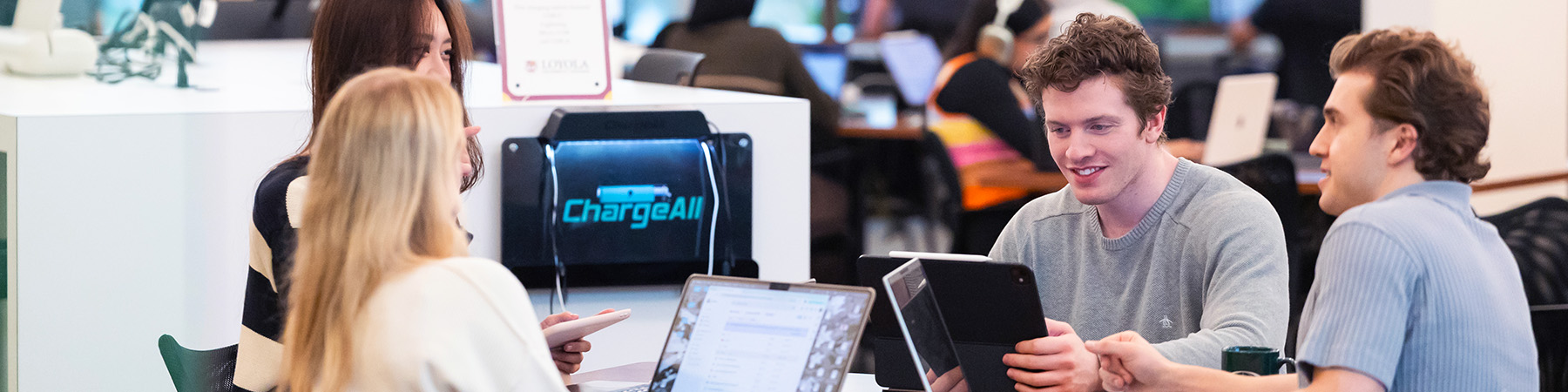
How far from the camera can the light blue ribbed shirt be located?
1.28 meters

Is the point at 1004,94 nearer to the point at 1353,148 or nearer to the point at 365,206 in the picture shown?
the point at 1353,148

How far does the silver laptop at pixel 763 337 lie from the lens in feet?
4.81

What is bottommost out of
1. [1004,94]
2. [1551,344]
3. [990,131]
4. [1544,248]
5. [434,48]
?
[1551,344]

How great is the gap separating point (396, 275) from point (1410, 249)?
0.94 metres

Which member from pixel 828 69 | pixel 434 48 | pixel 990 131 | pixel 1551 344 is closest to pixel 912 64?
pixel 828 69

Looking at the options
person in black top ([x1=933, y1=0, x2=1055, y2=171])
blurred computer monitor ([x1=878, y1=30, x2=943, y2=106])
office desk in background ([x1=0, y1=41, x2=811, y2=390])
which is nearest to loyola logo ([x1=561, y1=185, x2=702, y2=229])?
office desk in background ([x1=0, y1=41, x2=811, y2=390])

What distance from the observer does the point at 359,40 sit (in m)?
1.86

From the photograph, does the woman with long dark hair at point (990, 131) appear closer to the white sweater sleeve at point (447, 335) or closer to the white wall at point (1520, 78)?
the white wall at point (1520, 78)

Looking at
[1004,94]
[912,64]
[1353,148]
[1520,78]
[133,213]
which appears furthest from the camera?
[912,64]

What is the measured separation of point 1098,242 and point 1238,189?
202mm

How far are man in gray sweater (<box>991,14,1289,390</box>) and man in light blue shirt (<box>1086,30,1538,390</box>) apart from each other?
0.34 metres

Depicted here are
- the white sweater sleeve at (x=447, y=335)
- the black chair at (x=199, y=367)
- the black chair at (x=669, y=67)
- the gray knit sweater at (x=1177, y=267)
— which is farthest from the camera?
the black chair at (x=669, y=67)

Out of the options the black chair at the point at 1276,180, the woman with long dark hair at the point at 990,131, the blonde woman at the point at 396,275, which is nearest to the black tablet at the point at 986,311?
the blonde woman at the point at 396,275

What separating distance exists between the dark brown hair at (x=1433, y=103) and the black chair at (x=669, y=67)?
1.91m
